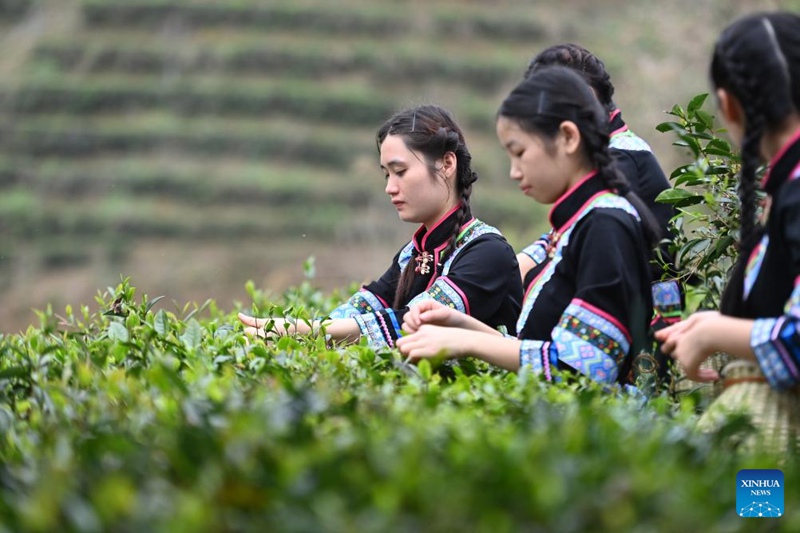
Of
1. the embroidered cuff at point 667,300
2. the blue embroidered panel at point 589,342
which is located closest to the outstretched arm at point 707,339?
the blue embroidered panel at point 589,342

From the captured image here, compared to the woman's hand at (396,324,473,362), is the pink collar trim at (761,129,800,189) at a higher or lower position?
higher

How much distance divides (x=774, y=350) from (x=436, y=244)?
4.12 feet

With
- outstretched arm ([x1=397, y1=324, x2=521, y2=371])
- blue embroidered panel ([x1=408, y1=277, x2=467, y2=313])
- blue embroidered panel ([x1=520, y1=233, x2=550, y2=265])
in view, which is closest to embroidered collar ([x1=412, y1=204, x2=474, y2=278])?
blue embroidered panel ([x1=408, y1=277, x2=467, y2=313])

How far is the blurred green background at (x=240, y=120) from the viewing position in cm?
1314

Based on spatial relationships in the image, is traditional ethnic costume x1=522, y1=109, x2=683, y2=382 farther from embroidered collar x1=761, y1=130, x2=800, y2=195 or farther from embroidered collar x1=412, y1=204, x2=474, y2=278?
embroidered collar x1=761, y1=130, x2=800, y2=195

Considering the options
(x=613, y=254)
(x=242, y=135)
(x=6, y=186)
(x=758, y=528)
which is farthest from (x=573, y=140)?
(x=6, y=186)

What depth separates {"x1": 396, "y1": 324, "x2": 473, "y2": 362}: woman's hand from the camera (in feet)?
6.48

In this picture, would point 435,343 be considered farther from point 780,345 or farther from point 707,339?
point 780,345

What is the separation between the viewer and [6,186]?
14344 mm

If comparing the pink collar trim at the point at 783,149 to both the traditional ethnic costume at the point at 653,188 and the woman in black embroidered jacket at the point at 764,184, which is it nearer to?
the woman in black embroidered jacket at the point at 764,184

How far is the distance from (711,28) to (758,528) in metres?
11.4

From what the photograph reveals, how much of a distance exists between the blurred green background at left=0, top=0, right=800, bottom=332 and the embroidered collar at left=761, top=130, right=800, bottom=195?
411 inches

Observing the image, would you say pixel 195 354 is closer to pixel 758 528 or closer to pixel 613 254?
pixel 613 254

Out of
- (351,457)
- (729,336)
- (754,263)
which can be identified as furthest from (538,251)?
(351,457)
